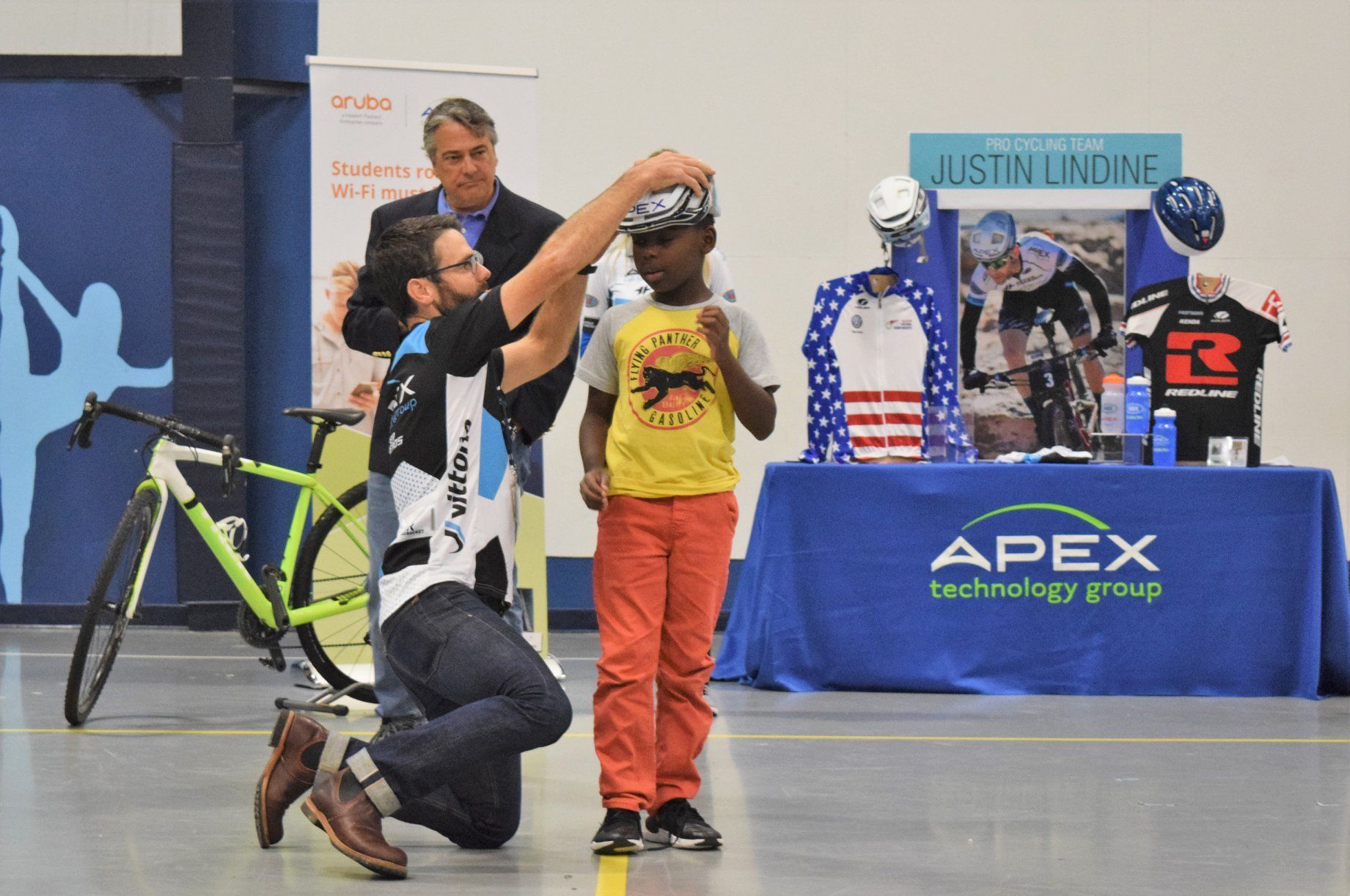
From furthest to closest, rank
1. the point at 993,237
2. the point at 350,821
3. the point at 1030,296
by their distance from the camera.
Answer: the point at 1030,296
the point at 993,237
the point at 350,821

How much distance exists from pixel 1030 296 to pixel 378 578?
4424 mm

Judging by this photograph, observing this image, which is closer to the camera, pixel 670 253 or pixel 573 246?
pixel 573 246

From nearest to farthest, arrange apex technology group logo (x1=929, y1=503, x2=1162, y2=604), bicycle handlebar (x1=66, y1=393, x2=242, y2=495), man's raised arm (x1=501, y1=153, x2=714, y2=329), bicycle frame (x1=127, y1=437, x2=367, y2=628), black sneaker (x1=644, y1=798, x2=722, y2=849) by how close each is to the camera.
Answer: man's raised arm (x1=501, y1=153, x2=714, y2=329), black sneaker (x1=644, y1=798, x2=722, y2=849), bicycle handlebar (x1=66, y1=393, x2=242, y2=495), bicycle frame (x1=127, y1=437, x2=367, y2=628), apex technology group logo (x1=929, y1=503, x2=1162, y2=604)

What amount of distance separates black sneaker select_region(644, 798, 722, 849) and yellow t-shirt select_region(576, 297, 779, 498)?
0.75m

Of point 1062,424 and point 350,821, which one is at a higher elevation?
point 1062,424

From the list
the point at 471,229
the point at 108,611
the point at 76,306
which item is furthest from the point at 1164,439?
the point at 76,306

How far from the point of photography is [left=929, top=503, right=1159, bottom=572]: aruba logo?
18.7 feet

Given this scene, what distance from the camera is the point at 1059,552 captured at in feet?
18.7

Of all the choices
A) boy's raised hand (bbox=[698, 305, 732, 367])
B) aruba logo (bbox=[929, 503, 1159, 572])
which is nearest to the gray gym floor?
aruba logo (bbox=[929, 503, 1159, 572])

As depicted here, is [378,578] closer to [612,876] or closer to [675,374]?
[675,374]

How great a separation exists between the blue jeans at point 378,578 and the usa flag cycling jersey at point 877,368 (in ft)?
7.83

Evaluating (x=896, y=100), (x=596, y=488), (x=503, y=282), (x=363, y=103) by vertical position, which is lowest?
(x=596, y=488)

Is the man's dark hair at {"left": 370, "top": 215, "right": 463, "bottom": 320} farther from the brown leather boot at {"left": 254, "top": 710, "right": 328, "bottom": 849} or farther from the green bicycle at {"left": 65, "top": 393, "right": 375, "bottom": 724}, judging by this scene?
the green bicycle at {"left": 65, "top": 393, "right": 375, "bottom": 724}

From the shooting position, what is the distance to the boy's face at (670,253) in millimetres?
3500
